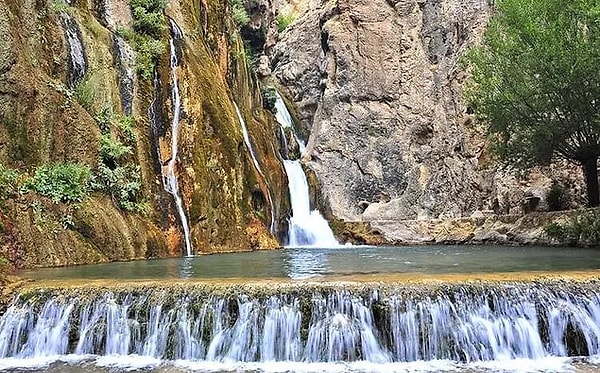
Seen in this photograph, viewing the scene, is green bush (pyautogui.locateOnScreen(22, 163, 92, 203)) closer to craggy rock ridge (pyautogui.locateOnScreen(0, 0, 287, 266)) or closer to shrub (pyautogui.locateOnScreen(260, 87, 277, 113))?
craggy rock ridge (pyautogui.locateOnScreen(0, 0, 287, 266))

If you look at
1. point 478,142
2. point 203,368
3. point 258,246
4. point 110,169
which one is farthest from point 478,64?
point 203,368

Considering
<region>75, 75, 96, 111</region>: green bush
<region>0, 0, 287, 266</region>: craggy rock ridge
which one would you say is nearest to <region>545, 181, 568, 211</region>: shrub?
<region>0, 0, 287, 266</region>: craggy rock ridge

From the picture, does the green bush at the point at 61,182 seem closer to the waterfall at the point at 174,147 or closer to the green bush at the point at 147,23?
the waterfall at the point at 174,147

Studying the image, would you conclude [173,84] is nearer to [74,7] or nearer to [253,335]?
[74,7]

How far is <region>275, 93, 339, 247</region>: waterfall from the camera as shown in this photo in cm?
2366

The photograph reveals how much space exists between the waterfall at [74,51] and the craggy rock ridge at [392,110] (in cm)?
1574

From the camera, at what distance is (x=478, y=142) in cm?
2623

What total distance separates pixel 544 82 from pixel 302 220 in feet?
40.3

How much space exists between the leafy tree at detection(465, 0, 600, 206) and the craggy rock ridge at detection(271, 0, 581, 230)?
6.68 meters

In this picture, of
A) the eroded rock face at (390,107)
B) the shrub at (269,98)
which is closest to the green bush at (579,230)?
the eroded rock face at (390,107)

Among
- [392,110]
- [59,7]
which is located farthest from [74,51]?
[392,110]

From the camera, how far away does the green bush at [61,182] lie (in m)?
12.2

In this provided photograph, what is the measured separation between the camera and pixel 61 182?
12586 mm

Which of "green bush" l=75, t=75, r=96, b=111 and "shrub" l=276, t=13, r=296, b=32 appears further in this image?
"shrub" l=276, t=13, r=296, b=32
